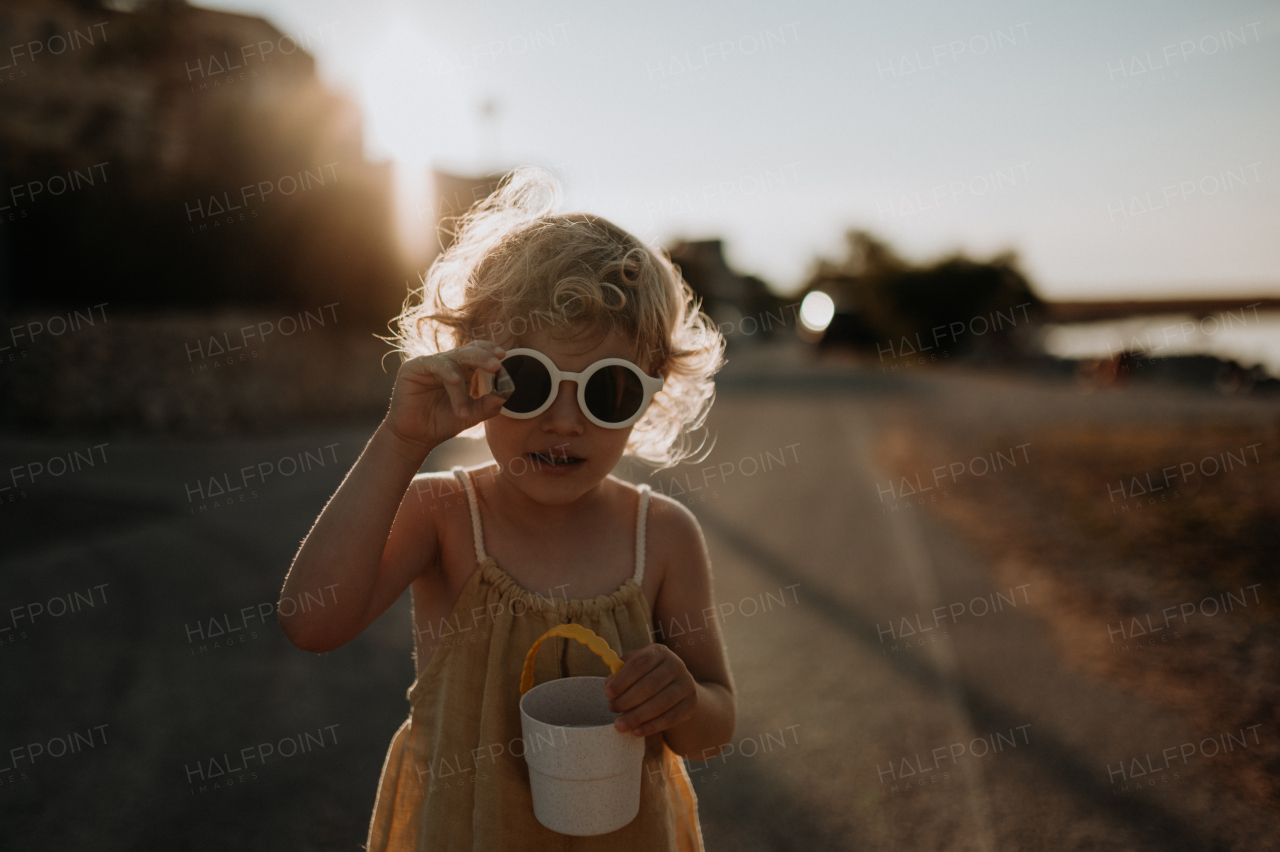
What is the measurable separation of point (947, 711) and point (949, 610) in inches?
56.6

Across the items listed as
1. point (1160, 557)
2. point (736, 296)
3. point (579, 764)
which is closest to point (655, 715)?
point (579, 764)

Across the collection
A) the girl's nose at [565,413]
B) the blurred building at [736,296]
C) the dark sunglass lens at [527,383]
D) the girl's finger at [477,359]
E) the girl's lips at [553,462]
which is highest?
the girl's finger at [477,359]

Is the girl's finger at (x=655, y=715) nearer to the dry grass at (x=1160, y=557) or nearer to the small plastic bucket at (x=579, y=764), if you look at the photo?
the small plastic bucket at (x=579, y=764)

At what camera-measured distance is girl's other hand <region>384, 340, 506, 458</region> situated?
4.66 ft

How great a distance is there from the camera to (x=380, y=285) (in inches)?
602

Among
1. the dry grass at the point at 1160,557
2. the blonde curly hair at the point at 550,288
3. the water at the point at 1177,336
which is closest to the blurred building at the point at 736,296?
the water at the point at 1177,336

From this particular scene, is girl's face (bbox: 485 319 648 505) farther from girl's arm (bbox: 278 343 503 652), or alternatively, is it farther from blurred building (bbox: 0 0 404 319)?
blurred building (bbox: 0 0 404 319)

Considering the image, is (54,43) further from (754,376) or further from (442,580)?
(442,580)

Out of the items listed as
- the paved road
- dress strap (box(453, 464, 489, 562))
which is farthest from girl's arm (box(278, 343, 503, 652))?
the paved road

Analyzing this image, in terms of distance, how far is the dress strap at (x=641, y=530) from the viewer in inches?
68.3

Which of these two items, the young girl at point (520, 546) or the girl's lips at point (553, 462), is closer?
the young girl at point (520, 546)

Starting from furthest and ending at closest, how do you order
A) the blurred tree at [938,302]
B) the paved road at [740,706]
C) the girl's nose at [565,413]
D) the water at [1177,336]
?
the blurred tree at [938,302]
the water at [1177,336]
the paved road at [740,706]
the girl's nose at [565,413]

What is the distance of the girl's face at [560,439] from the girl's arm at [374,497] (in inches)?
4.6

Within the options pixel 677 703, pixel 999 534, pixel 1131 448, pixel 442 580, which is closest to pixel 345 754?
pixel 442 580
